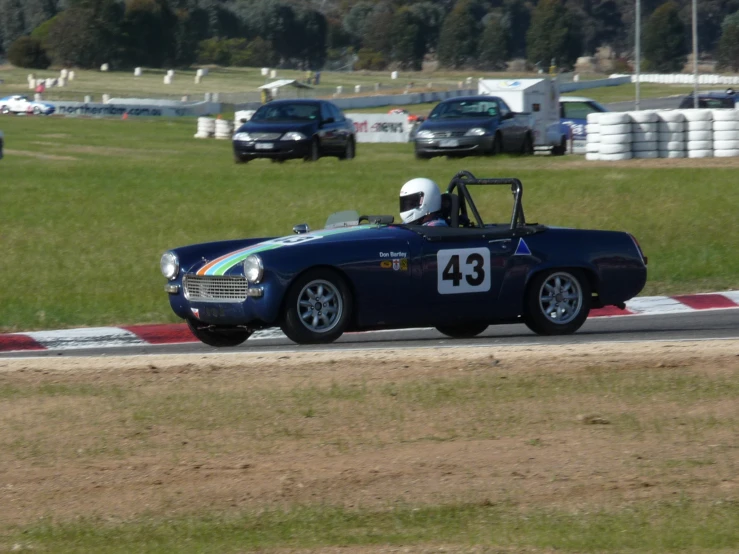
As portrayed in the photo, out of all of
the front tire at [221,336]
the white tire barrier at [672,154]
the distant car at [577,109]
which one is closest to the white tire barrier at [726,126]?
the white tire barrier at [672,154]

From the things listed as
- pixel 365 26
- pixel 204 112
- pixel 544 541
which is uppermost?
pixel 365 26

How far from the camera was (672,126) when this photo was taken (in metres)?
22.2

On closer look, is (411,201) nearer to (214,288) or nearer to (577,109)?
(214,288)

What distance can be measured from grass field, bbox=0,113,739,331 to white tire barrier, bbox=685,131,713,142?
0.82 metres

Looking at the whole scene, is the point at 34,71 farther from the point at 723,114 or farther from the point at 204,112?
the point at 723,114

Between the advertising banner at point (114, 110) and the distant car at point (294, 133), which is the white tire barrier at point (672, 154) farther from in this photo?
the advertising banner at point (114, 110)

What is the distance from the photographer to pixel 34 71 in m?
96.3

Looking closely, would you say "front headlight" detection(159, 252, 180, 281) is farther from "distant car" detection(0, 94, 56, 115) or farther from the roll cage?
"distant car" detection(0, 94, 56, 115)

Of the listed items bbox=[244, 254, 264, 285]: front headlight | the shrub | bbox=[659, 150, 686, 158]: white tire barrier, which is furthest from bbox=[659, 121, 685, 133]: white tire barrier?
the shrub

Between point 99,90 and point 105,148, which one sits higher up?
point 99,90

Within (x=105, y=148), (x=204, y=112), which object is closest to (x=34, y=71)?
(x=204, y=112)

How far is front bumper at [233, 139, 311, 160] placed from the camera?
2342 cm

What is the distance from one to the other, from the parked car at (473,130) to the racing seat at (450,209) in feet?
44.1

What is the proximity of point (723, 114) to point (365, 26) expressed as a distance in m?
115
